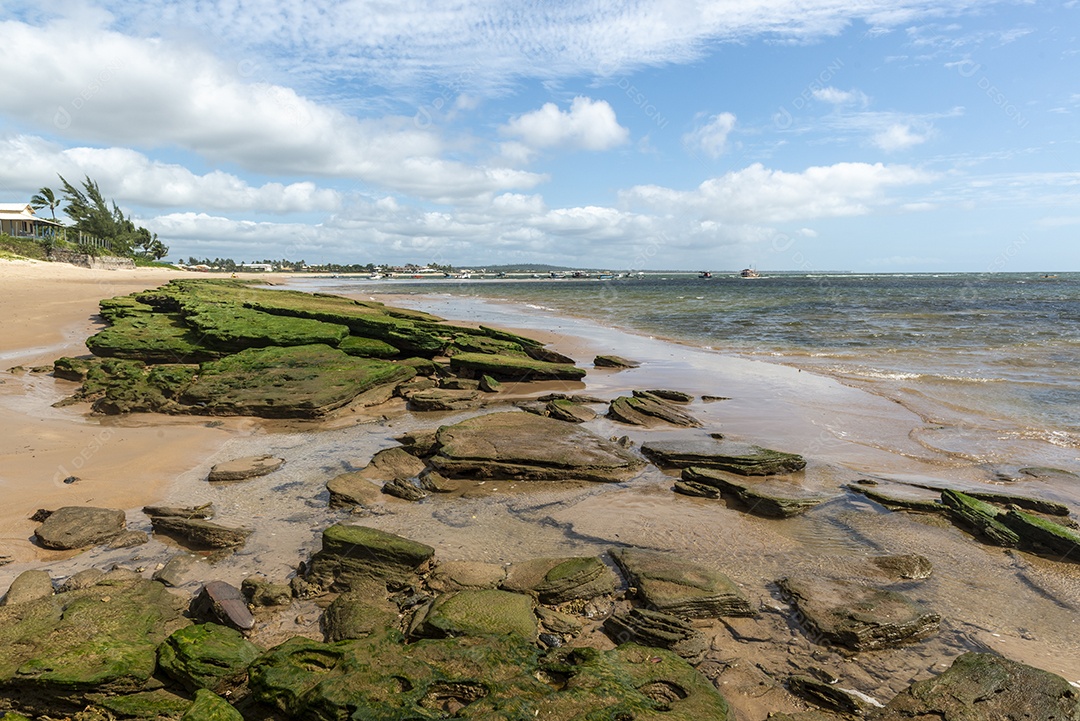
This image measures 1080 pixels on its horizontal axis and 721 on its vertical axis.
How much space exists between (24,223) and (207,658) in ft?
297

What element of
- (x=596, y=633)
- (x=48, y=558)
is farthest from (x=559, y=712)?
(x=48, y=558)

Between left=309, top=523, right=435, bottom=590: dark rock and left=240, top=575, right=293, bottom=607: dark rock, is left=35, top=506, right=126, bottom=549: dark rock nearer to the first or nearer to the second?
left=240, top=575, right=293, bottom=607: dark rock

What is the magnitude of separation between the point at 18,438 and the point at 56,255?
215 ft

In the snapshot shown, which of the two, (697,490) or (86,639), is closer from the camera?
(86,639)

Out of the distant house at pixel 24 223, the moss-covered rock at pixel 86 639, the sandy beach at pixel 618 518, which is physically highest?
the distant house at pixel 24 223

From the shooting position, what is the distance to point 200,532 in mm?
6570

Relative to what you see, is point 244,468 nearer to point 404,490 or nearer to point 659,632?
point 404,490

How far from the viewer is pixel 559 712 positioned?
3746mm

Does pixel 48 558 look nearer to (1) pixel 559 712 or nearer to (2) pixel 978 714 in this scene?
(1) pixel 559 712

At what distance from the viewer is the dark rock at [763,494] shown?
307 inches

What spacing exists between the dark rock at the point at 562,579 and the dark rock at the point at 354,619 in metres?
1.24

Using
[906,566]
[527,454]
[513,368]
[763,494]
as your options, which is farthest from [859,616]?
[513,368]

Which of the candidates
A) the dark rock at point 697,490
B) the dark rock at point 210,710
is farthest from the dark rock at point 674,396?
the dark rock at point 210,710

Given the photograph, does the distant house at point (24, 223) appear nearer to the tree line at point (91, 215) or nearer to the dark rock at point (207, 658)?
the tree line at point (91, 215)
